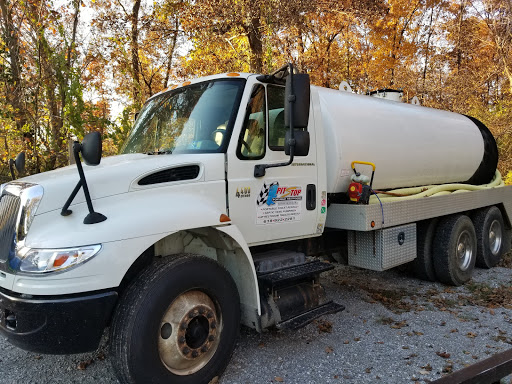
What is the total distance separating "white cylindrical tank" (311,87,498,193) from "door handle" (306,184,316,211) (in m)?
0.52

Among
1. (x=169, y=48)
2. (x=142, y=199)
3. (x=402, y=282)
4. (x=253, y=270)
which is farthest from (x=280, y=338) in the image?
(x=169, y=48)

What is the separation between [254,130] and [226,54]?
1058cm

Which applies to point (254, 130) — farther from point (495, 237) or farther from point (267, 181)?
point (495, 237)

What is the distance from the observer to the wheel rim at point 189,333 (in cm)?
297

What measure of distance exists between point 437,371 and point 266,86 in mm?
3023

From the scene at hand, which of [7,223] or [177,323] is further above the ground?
[7,223]

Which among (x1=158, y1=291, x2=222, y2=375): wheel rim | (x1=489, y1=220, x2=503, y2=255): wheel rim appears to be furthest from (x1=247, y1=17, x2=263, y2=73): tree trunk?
(x1=158, y1=291, x2=222, y2=375): wheel rim

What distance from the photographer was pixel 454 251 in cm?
616

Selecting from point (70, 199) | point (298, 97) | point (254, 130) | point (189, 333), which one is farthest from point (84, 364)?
point (298, 97)

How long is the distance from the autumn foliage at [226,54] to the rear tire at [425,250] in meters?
5.71

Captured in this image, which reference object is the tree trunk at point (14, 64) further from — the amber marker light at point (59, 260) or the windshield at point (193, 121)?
the amber marker light at point (59, 260)

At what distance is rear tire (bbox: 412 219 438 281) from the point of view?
20.0 ft

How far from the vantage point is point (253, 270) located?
345cm

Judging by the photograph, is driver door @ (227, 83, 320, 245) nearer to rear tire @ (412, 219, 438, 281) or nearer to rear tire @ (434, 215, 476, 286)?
rear tire @ (412, 219, 438, 281)
